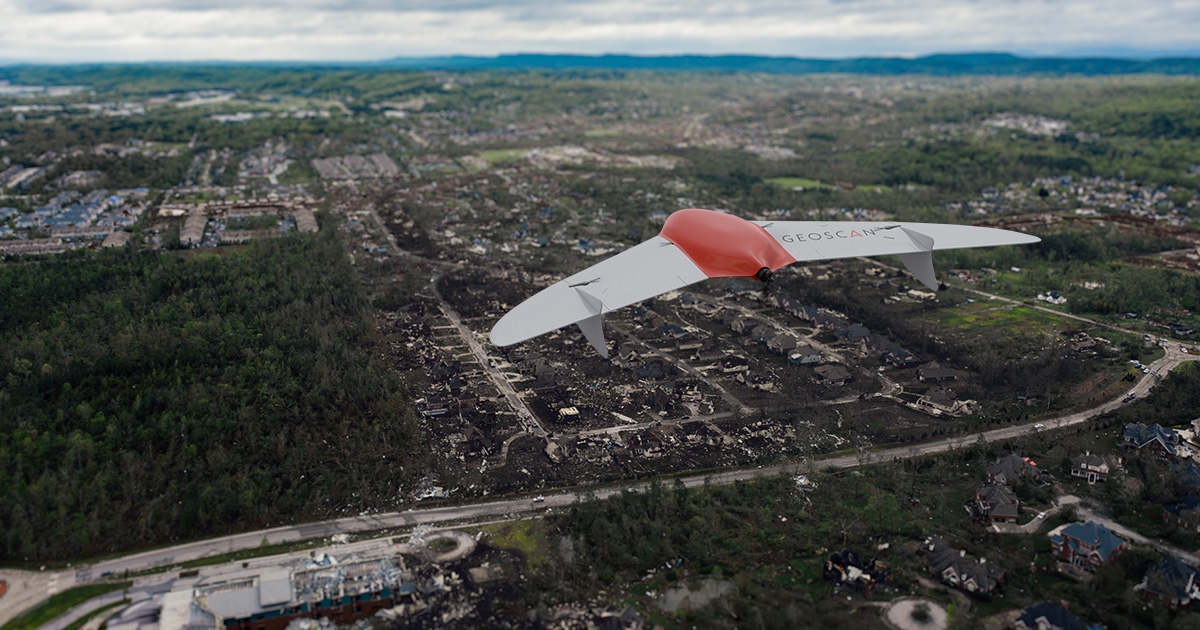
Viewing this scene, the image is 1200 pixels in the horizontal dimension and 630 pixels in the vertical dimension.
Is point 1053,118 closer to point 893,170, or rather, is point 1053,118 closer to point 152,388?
point 893,170

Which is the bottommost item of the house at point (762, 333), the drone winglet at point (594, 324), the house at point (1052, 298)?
the house at point (762, 333)

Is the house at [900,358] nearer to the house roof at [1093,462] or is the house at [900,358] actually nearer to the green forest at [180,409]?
the house roof at [1093,462]

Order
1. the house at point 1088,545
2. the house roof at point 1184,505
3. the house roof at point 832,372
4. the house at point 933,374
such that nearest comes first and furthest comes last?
the house at point 1088,545
the house roof at point 1184,505
the house at point 933,374
the house roof at point 832,372

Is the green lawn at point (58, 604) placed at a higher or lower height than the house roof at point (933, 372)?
lower

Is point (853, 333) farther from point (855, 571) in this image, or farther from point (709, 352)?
point (855, 571)

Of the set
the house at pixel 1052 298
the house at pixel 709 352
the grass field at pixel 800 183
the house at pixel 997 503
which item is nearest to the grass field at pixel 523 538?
the house at pixel 997 503

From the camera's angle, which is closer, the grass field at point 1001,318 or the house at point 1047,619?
the house at point 1047,619
